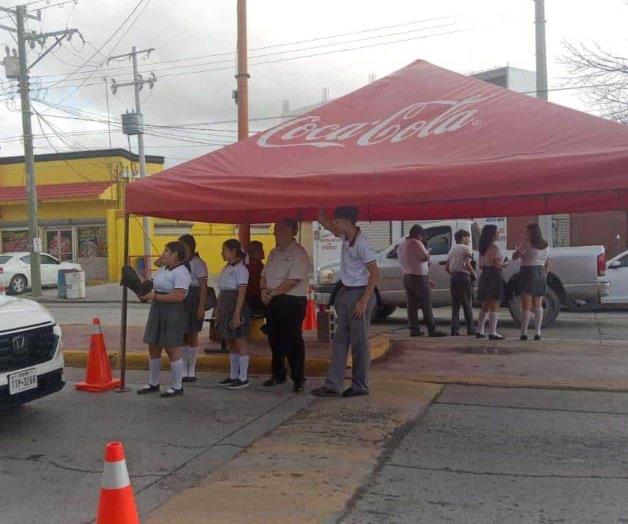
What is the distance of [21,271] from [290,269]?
22.3 meters

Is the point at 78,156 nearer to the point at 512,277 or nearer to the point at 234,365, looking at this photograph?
the point at 512,277

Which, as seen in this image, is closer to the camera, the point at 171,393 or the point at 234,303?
the point at 171,393

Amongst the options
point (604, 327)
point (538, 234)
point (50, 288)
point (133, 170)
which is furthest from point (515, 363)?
point (133, 170)

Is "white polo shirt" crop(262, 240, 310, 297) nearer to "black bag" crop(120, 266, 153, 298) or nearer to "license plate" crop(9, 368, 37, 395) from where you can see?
"black bag" crop(120, 266, 153, 298)

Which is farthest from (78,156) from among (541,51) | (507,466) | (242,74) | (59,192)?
(507,466)

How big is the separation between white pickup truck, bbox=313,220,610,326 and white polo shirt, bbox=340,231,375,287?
554 cm

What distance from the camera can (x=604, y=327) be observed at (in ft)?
41.1

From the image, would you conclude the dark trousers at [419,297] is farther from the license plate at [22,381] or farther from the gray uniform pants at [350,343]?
the license plate at [22,381]

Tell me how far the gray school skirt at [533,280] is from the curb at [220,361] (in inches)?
83.2

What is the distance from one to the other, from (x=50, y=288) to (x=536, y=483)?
1041 inches

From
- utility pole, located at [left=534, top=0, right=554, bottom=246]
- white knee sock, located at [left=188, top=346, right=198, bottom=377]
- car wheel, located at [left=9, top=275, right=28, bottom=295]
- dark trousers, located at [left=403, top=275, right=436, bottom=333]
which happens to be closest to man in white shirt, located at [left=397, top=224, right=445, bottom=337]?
dark trousers, located at [left=403, top=275, right=436, bottom=333]

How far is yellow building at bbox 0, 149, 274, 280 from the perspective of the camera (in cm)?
3089

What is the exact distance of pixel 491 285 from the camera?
32.5 ft

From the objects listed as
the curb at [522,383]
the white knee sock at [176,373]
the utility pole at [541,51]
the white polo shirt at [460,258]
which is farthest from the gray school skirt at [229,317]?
the utility pole at [541,51]
